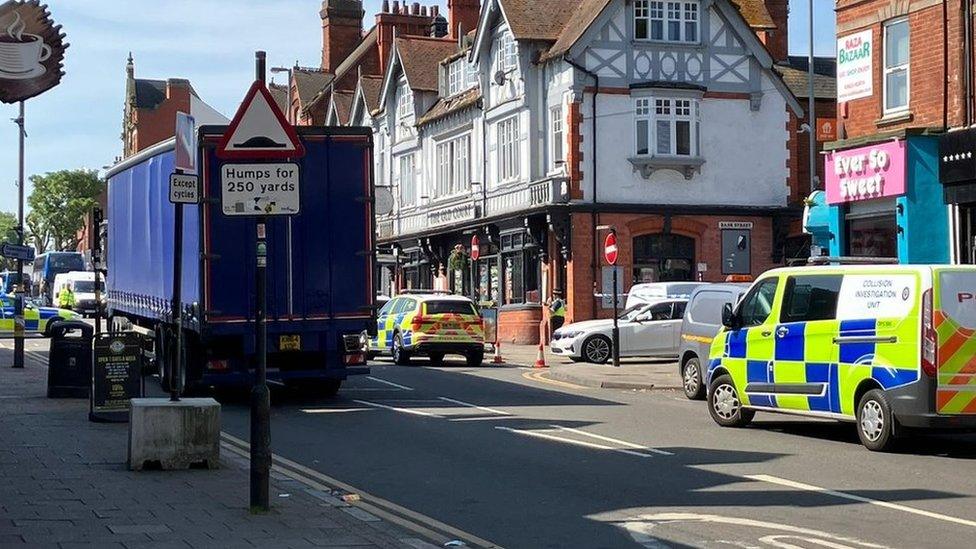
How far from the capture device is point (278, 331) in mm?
20500

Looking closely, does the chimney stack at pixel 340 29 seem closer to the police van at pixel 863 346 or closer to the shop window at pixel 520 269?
the shop window at pixel 520 269

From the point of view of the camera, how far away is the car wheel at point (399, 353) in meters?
32.9

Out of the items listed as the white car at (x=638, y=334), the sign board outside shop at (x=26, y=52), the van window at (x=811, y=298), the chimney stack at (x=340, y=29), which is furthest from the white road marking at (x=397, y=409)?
the chimney stack at (x=340, y=29)

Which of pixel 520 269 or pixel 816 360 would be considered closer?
pixel 816 360

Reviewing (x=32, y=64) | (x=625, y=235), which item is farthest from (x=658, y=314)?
(x=32, y=64)

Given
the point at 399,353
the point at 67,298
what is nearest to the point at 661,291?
the point at 399,353

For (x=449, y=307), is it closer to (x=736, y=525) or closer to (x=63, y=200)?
(x=736, y=525)

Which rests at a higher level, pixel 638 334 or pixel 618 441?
pixel 638 334

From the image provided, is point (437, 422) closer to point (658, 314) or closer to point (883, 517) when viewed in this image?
point (883, 517)

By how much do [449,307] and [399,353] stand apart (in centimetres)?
166

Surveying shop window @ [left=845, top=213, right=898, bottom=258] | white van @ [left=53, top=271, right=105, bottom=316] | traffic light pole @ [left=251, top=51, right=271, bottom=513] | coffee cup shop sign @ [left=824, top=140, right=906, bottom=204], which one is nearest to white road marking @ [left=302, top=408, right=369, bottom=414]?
traffic light pole @ [left=251, top=51, right=271, bottom=513]

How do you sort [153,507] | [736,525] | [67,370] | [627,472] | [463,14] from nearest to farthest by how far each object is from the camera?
1. [736,525]
2. [153,507]
3. [627,472]
4. [67,370]
5. [463,14]

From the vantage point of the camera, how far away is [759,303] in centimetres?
1741

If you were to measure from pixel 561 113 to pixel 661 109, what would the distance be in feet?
9.86
